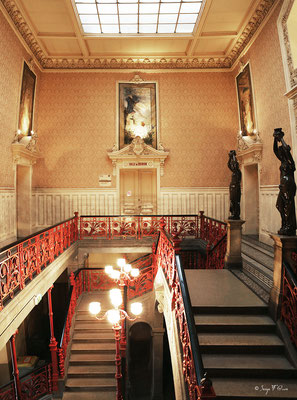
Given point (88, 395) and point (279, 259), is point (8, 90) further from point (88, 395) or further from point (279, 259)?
point (88, 395)

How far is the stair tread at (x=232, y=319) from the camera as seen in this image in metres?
4.11

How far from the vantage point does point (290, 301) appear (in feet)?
12.7

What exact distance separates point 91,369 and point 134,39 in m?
11.9

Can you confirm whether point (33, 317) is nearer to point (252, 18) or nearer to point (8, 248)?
point (8, 248)

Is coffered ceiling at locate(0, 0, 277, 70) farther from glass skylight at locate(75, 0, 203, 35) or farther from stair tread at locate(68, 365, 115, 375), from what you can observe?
stair tread at locate(68, 365, 115, 375)

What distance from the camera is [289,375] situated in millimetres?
3516

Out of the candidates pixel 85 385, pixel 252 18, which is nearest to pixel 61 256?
pixel 85 385

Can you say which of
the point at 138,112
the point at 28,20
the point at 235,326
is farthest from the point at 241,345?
the point at 28,20

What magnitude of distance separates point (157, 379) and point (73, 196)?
7.78m

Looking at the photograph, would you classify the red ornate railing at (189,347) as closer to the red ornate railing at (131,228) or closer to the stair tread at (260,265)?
the stair tread at (260,265)

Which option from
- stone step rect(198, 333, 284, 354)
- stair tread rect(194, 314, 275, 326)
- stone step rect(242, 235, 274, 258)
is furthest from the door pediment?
stone step rect(198, 333, 284, 354)

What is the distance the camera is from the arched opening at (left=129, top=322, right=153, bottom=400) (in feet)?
31.9

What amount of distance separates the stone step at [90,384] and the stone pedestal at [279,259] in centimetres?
618

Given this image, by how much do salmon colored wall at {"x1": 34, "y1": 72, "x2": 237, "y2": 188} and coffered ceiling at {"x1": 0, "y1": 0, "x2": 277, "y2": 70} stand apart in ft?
1.83
